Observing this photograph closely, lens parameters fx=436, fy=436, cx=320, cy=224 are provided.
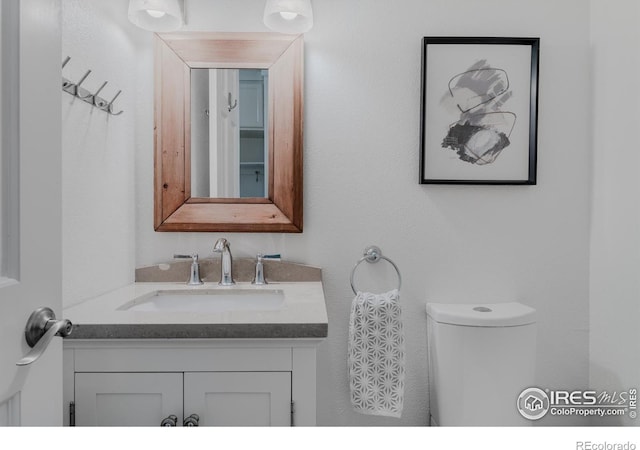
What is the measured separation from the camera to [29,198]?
579mm

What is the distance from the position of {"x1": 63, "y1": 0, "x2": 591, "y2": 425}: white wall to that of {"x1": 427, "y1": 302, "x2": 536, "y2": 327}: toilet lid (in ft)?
0.22

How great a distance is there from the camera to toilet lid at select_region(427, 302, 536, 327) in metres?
1.34

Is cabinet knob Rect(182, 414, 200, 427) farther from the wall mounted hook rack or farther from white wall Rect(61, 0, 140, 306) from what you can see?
the wall mounted hook rack

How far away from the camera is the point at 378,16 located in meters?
1.53

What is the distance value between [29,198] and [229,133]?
98cm

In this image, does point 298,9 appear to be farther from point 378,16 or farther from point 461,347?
point 461,347

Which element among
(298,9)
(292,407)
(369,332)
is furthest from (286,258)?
(298,9)

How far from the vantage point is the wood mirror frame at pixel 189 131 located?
1.50 metres

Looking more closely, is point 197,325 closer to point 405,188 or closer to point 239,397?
point 239,397

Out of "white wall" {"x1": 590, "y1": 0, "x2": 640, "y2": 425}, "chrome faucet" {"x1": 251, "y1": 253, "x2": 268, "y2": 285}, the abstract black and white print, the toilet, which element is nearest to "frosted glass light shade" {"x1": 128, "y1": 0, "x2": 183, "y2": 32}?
"chrome faucet" {"x1": 251, "y1": 253, "x2": 268, "y2": 285}

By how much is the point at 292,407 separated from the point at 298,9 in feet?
3.85

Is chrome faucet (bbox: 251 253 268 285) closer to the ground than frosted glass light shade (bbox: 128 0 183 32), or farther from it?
closer to the ground

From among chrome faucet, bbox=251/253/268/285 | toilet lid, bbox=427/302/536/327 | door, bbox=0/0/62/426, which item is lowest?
toilet lid, bbox=427/302/536/327

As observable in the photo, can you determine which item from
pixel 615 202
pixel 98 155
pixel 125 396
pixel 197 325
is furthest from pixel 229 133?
pixel 615 202
